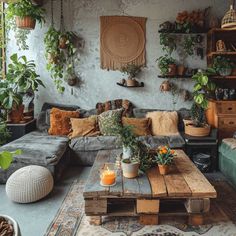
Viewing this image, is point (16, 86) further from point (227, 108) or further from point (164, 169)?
point (227, 108)

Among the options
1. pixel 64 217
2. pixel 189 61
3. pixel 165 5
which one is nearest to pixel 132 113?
pixel 189 61

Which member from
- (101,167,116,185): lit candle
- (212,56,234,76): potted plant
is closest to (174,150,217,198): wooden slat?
(101,167,116,185): lit candle

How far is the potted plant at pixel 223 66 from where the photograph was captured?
4.13 meters

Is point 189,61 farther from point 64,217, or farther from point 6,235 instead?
point 6,235

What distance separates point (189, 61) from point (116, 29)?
4.28 feet

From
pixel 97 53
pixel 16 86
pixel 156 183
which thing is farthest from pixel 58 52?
pixel 156 183

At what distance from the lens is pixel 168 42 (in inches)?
175

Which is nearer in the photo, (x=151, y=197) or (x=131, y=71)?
(x=151, y=197)

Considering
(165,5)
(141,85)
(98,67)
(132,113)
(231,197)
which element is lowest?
(231,197)

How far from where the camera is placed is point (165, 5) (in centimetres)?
450

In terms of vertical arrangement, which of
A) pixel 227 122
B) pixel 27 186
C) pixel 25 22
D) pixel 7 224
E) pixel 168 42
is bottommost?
pixel 27 186

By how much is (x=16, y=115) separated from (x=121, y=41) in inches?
79.5

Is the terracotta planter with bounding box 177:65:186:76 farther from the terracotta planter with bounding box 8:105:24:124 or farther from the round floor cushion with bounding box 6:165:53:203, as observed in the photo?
the round floor cushion with bounding box 6:165:53:203

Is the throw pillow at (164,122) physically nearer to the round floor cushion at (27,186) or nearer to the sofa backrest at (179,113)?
the sofa backrest at (179,113)
